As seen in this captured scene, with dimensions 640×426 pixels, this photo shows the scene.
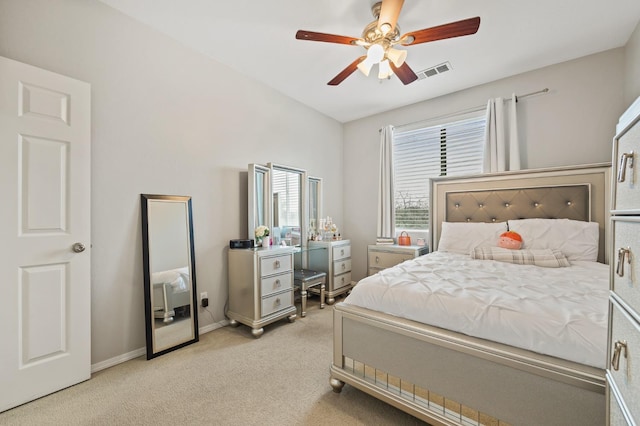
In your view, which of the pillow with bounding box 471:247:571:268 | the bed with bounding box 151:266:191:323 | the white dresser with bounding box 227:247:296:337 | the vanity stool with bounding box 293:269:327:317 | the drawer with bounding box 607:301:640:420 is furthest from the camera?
the vanity stool with bounding box 293:269:327:317

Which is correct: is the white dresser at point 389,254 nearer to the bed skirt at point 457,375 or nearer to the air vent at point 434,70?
the bed skirt at point 457,375

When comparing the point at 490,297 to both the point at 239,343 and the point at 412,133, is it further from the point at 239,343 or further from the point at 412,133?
the point at 412,133

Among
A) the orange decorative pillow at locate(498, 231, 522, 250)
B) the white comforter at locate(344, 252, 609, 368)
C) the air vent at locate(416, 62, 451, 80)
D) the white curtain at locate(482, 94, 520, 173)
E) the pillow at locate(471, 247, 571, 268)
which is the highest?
the air vent at locate(416, 62, 451, 80)

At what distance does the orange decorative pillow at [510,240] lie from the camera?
94.7 inches

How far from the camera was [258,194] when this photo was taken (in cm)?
294

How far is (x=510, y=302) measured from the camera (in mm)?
1260

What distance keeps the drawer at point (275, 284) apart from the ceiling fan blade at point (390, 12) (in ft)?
7.60

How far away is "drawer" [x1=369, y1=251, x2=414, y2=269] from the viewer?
10.7 ft

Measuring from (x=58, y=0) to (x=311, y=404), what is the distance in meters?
3.19

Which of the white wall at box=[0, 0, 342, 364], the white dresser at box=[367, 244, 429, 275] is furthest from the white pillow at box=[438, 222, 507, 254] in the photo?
the white wall at box=[0, 0, 342, 364]

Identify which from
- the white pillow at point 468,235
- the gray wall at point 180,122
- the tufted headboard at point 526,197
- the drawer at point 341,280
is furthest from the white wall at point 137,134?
the tufted headboard at point 526,197

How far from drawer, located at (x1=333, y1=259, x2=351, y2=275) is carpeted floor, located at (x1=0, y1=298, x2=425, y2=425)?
132 centimetres

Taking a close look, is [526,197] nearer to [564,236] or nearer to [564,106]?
[564,236]

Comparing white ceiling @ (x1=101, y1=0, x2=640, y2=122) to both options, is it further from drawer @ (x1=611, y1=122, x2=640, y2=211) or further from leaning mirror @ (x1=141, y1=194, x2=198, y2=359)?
drawer @ (x1=611, y1=122, x2=640, y2=211)
